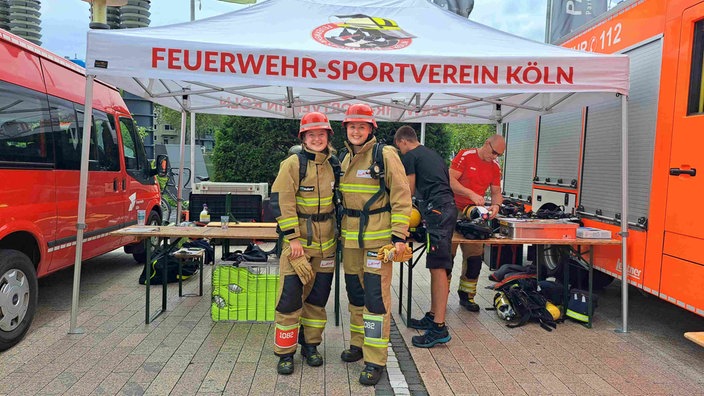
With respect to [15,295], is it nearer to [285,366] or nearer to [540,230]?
[285,366]

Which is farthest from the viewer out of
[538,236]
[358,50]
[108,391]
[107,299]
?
[107,299]

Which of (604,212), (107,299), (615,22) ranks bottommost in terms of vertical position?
(107,299)

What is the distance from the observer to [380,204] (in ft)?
11.6

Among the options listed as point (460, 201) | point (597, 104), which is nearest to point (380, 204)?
point (460, 201)

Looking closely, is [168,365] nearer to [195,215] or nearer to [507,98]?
[195,215]

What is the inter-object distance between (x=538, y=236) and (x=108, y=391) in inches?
153

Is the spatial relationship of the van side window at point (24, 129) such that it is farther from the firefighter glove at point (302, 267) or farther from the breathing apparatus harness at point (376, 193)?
the breathing apparatus harness at point (376, 193)

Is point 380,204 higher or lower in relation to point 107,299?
higher

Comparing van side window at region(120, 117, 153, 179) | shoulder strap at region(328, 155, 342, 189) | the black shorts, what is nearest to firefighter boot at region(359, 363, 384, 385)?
the black shorts

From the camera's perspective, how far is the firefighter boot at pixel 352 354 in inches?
152

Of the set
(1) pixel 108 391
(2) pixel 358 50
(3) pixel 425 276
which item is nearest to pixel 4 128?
(1) pixel 108 391

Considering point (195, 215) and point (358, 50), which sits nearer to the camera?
point (358, 50)

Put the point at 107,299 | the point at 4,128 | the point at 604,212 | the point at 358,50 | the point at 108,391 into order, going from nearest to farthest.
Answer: the point at 108,391, the point at 4,128, the point at 358,50, the point at 604,212, the point at 107,299

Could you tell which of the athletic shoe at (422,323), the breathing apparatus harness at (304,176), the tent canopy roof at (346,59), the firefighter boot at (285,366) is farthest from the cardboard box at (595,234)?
the firefighter boot at (285,366)
